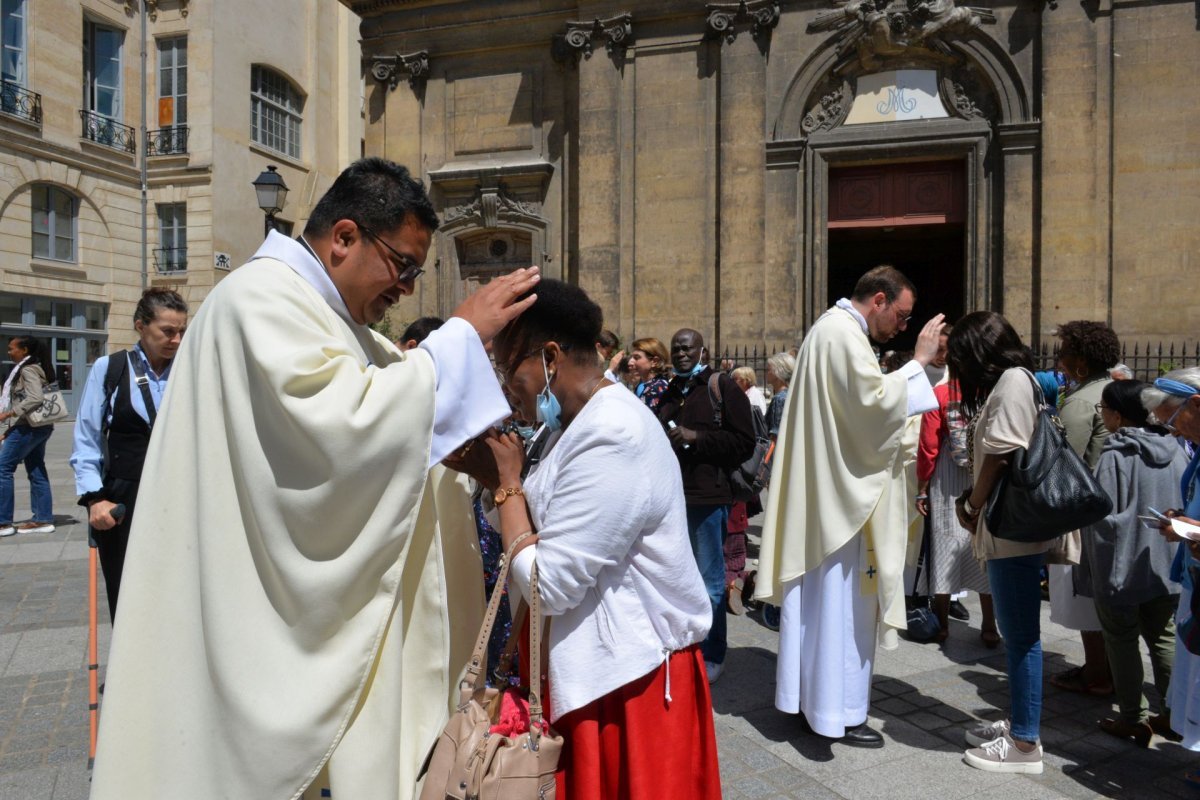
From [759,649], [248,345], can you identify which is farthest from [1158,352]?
[248,345]

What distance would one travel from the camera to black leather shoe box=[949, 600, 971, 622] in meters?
6.12

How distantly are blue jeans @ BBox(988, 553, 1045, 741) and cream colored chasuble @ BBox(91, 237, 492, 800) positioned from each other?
293 centimetres

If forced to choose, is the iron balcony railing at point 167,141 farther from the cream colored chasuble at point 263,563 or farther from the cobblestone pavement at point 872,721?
the cream colored chasuble at point 263,563

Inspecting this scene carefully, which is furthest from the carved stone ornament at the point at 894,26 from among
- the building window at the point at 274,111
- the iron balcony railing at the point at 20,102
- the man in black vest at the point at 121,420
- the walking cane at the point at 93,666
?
Result: the building window at the point at 274,111

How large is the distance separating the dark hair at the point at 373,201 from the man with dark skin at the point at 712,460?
295 cm

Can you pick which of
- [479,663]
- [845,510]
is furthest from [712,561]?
[479,663]

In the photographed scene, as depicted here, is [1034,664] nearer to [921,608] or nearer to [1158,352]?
[921,608]

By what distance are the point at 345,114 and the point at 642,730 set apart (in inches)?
1242

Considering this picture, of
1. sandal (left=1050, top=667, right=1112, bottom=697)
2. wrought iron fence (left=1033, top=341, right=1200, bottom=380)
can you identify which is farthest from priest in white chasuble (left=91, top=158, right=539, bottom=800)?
wrought iron fence (left=1033, top=341, right=1200, bottom=380)

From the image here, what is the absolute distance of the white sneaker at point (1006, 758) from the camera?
360cm

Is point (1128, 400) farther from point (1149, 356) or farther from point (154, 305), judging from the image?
point (1149, 356)

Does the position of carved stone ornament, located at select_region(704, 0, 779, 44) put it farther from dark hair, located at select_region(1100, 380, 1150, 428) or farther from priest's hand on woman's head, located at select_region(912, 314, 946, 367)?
priest's hand on woman's head, located at select_region(912, 314, 946, 367)

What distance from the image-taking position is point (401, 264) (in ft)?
6.45

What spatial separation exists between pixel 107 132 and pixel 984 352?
26068 mm
